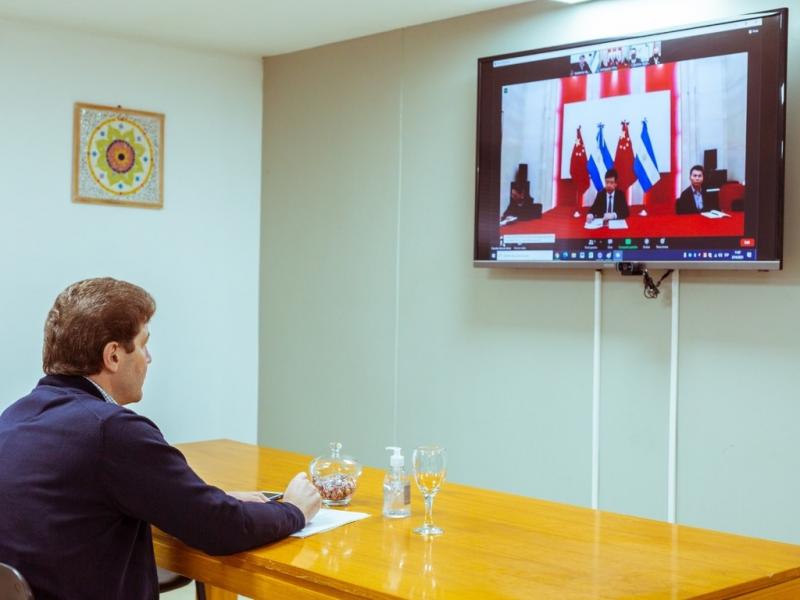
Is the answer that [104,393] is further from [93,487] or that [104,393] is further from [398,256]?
[398,256]

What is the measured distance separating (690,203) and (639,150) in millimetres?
295

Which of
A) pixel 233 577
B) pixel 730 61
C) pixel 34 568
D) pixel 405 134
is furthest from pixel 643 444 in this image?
pixel 34 568

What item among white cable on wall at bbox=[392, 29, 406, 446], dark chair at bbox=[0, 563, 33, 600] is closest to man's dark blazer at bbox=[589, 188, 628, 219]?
white cable on wall at bbox=[392, 29, 406, 446]

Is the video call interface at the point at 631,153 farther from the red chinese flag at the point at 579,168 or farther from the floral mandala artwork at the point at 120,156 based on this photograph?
the floral mandala artwork at the point at 120,156

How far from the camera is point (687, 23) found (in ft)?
13.1

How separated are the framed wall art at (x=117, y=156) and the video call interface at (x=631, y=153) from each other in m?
1.79

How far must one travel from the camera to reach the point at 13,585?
2.02 m

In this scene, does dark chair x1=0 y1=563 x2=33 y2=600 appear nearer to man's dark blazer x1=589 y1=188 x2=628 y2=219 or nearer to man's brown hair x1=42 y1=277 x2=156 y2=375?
man's brown hair x1=42 y1=277 x2=156 y2=375

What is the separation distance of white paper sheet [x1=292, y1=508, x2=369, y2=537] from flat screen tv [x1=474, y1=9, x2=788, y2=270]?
1849 mm

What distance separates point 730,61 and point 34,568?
2.82m

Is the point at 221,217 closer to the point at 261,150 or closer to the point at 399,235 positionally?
the point at 261,150

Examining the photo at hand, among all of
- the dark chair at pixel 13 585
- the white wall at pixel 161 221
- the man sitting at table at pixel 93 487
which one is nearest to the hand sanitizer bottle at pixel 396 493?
the man sitting at table at pixel 93 487

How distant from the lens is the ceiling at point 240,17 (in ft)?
15.3

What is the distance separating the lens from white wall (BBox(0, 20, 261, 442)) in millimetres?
5023
